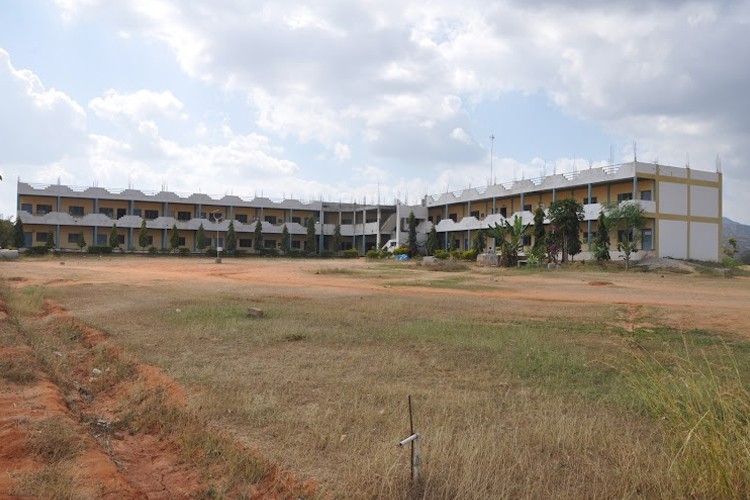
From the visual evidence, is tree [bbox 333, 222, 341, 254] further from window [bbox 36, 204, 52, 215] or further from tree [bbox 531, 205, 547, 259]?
window [bbox 36, 204, 52, 215]

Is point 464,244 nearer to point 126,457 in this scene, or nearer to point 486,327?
point 486,327

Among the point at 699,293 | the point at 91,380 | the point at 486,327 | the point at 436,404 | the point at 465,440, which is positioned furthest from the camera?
the point at 699,293

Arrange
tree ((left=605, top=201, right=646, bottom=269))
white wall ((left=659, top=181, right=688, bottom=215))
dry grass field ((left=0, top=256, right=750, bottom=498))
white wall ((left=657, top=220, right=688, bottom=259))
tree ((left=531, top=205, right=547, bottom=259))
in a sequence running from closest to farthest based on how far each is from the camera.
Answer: dry grass field ((left=0, top=256, right=750, bottom=498)), tree ((left=605, top=201, right=646, bottom=269)), white wall ((left=657, top=220, right=688, bottom=259)), white wall ((left=659, top=181, right=688, bottom=215)), tree ((left=531, top=205, right=547, bottom=259))

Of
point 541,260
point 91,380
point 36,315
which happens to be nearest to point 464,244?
point 541,260

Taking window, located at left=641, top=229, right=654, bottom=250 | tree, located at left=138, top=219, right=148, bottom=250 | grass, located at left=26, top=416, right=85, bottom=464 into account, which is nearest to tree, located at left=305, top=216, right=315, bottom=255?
tree, located at left=138, top=219, right=148, bottom=250

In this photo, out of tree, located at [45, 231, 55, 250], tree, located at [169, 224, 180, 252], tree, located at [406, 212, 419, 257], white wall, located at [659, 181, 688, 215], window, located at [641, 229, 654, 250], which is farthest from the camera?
tree, located at [169, 224, 180, 252]

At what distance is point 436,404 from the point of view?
6344 mm

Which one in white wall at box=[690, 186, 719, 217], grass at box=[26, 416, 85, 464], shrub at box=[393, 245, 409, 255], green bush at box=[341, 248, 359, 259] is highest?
white wall at box=[690, 186, 719, 217]

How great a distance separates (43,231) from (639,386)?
67.5 metres

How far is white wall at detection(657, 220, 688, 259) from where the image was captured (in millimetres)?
41406

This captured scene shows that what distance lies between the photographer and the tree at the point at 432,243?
59.8 metres

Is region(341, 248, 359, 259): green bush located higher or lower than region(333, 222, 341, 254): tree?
lower

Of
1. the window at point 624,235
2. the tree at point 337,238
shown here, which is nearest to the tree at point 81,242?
the tree at point 337,238

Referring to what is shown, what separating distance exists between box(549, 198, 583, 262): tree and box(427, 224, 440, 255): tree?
1883 cm
